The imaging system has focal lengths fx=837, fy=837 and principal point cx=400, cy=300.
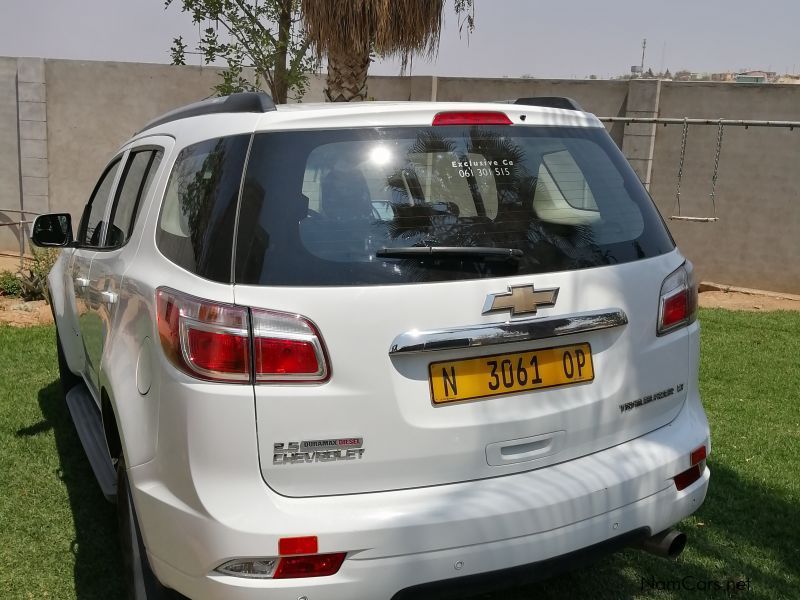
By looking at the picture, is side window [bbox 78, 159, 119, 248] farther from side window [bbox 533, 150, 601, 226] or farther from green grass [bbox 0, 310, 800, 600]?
side window [bbox 533, 150, 601, 226]

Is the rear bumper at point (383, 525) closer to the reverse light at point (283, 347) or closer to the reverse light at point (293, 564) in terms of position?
the reverse light at point (293, 564)

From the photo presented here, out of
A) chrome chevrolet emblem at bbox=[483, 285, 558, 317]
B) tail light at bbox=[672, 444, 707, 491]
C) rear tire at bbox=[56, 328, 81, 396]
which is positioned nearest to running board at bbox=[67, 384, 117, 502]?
rear tire at bbox=[56, 328, 81, 396]

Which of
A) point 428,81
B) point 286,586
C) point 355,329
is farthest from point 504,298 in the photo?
point 428,81

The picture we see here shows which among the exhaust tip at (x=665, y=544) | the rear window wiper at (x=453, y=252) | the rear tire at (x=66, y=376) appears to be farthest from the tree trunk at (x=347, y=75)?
the exhaust tip at (x=665, y=544)

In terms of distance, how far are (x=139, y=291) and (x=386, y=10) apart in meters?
6.02

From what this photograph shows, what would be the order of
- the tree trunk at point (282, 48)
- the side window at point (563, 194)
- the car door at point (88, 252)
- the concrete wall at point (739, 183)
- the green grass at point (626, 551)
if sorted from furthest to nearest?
the concrete wall at point (739, 183) → the tree trunk at point (282, 48) → the car door at point (88, 252) → the green grass at point (626, 551) → the side window at point (563, 194)

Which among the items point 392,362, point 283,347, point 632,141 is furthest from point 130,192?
point 632,141

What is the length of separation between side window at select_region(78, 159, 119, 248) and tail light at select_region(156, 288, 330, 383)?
1.92 metres

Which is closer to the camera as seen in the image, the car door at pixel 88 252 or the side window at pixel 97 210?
the car door at pixel 88 252

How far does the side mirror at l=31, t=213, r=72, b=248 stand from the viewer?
398 cm

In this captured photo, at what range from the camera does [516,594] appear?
3312mm

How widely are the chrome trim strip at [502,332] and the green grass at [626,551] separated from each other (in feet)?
4.31

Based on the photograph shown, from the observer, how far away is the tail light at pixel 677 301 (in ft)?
9.07

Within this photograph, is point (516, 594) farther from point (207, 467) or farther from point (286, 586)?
point (207, 467)
